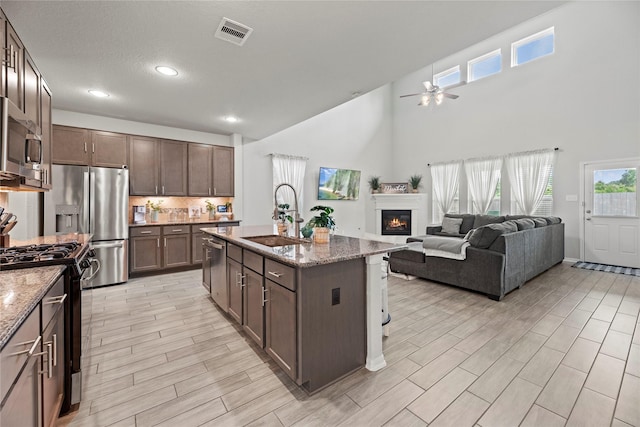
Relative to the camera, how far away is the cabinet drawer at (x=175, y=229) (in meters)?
4.75

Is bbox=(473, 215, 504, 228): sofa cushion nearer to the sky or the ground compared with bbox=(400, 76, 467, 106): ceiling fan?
nearer to the ground

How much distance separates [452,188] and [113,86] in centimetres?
730

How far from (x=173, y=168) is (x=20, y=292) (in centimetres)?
428

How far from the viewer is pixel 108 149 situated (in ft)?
14.6

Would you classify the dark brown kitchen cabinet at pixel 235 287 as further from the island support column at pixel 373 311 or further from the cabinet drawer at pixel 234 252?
the island support column at pixel 373 311

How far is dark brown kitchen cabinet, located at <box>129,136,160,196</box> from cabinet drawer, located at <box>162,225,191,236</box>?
0.64m

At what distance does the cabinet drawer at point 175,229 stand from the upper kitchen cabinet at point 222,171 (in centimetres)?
85

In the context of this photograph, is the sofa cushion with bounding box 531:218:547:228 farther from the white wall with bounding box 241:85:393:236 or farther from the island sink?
the island sink

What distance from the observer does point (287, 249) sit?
7.09 feet

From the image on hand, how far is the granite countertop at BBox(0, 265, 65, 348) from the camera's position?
2.82ft

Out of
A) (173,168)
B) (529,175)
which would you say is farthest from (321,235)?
(529,175)

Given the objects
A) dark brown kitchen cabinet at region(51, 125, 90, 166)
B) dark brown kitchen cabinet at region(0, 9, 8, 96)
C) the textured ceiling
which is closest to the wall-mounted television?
the textured ceiling

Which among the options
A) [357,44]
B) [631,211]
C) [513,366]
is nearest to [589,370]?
[513,366]

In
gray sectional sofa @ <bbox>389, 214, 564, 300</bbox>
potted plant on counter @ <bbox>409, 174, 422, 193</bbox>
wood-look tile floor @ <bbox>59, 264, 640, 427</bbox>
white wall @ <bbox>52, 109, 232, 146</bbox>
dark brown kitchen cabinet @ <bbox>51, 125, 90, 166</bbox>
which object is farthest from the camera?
potted plant on counter @ <bbox>409, 174, 422, 193</bbox>
